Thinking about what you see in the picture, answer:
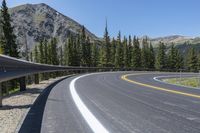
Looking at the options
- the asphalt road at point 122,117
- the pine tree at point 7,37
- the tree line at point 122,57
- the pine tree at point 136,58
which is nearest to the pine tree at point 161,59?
the tree line at point 122,57

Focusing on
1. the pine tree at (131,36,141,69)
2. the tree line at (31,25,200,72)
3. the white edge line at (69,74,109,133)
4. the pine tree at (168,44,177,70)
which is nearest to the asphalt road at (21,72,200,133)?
the white edge line at (69,74,109,133)

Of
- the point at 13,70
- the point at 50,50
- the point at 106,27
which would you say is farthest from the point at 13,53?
the point at 106,27

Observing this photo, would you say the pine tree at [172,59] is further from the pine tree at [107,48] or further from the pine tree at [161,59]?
the pine tree at [107,48]

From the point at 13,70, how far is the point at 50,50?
356 feet

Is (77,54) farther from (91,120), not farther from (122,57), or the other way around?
(91,120)

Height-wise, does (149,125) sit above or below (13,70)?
below

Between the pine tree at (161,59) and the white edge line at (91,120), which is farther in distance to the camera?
the pine tree at (161,59)

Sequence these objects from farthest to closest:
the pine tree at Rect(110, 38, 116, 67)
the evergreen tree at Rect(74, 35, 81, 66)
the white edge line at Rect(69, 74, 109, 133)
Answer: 1. the pine tree at Rect(110, 38, 116, 67)
2. the evergreen tree at Rect(74, 35, 81, 66)
3. the white edge line at Rect(69, 74, 109, 133)

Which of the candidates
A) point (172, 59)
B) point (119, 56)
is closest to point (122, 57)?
point (119, 56)

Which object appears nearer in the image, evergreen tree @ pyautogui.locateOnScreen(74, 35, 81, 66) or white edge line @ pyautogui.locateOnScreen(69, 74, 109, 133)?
white edge line @ pyautogui.locateOnScreen(69, 74, 109, 133)

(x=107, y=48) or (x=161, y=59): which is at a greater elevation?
(x=107, y=48)

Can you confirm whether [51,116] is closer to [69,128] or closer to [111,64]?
[69,128]

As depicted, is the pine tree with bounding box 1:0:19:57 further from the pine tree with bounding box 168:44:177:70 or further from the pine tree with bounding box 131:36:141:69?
the pine tree with bounding box 168:44:177:70

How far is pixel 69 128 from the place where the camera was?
6.62m
